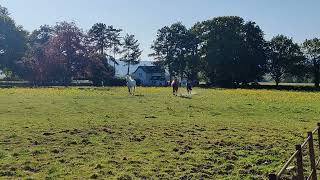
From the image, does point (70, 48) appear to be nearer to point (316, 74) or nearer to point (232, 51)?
point (232, 51)

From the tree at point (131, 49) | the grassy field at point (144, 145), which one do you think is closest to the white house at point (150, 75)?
the tree at point (131, 49)

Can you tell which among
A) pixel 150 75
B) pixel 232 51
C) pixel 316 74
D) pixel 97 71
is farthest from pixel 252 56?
pixel 150 75

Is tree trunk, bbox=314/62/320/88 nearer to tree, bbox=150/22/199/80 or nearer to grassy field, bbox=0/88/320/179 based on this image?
tree, bbox=150/22/199/80

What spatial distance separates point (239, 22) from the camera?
10375cm

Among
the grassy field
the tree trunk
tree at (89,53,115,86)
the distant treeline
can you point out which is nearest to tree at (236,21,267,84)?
the distant treeline

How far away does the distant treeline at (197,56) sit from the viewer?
293 feet

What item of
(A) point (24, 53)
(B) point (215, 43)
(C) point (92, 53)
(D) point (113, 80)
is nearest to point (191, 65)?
(B) point (215, 43)

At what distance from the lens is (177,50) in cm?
11688

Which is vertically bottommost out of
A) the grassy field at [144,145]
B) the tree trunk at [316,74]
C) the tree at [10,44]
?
the grassy field at [144,145]

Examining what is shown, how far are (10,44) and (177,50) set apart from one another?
4084cm

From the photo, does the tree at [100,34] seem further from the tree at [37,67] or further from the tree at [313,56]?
the tree at [313,56]

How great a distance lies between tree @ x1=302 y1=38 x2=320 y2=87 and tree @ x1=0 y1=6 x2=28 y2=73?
65.8 meters

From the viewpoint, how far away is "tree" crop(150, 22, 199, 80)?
365 feet

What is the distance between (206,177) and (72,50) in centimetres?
8045
